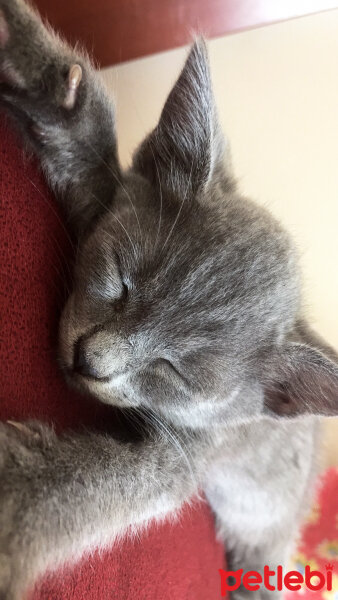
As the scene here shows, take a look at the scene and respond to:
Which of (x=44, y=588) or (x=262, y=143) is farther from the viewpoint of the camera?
(x=262, y=143)

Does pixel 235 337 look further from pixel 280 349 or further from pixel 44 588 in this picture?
pixel 44 588

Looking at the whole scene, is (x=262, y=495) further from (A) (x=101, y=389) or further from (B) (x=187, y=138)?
(B) (x=187, y=138)

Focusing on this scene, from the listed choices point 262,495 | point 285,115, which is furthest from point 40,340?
point 285,115

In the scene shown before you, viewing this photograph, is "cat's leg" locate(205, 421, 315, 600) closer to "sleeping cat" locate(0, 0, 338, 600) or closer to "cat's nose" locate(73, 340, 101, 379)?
"sleeping cat" locate(0, 0, 338, 600)

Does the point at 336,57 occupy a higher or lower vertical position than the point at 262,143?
higher

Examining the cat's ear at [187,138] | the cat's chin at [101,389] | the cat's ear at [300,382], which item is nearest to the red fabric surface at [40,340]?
the cat's chin at [101,389]

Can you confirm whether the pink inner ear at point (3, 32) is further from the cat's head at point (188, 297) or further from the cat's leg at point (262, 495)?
the cat's leg at point (262, 495)

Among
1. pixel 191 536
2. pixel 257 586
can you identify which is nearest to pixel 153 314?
pixel 191 536
